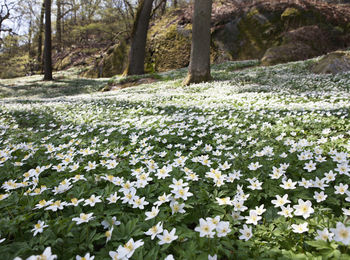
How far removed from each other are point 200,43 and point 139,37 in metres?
7.96

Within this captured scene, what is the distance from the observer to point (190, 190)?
2.18 m

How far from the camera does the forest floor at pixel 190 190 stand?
152 centimetres

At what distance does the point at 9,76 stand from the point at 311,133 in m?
35.6

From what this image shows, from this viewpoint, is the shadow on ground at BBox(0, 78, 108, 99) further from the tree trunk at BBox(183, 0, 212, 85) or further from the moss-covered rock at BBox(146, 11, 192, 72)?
the tree trunk at BBox(183, 0, 212, 85)

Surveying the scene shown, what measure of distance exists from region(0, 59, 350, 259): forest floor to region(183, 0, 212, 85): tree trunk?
573cm

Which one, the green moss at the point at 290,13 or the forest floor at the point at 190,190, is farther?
the green moss at the point at 290,13

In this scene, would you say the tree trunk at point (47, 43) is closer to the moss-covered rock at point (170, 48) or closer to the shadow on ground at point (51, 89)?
the shadow on ground at point (51, 89)

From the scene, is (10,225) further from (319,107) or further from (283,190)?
(319,107)

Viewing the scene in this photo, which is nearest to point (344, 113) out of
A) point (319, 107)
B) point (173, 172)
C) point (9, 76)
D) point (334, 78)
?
point (319, 107)

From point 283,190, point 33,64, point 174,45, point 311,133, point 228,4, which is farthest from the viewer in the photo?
point 33,64

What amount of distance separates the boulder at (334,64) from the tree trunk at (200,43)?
5117 mm

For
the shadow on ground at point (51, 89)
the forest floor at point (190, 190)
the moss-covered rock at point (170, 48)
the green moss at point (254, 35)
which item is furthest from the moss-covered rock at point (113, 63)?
the forest floor at point (190, 190)

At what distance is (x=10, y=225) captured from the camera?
5.41ft

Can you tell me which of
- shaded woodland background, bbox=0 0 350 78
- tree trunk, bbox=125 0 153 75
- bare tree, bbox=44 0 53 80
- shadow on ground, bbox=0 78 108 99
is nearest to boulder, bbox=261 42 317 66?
shaded woodland background, bbox=0 0 350 78
